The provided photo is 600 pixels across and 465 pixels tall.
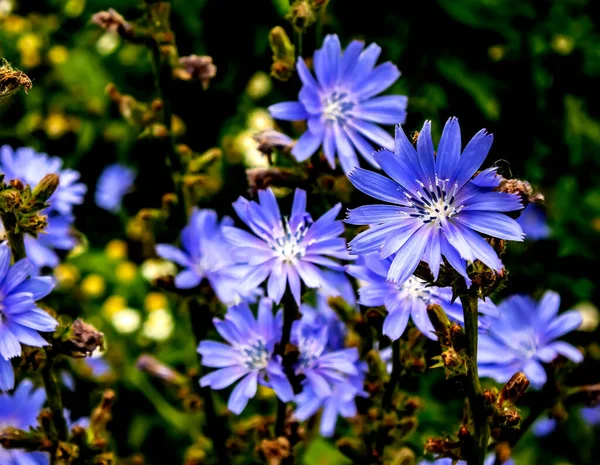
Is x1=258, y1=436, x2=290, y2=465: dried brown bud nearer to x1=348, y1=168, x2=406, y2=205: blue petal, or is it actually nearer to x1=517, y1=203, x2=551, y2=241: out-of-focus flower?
x1=348, y1=168, x2=406, y2=205: blue petal

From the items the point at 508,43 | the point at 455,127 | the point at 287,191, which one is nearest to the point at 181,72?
the point at 287,191

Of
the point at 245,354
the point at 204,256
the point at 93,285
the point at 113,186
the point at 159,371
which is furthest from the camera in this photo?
the point at 113,186

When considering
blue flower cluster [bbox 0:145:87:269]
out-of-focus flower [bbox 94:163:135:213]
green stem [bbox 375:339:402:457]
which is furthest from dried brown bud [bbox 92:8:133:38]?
out-of-focus flower [bbox 94:163:135:213]

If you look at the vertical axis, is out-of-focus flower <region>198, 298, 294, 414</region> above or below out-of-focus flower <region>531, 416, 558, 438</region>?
above

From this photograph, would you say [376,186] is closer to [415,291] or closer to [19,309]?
[415,291]

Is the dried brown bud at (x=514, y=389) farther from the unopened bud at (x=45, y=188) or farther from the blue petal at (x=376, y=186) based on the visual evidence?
the unopened bud at (x=45, y=188)

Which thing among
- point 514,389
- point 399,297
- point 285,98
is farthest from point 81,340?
point 285,98
